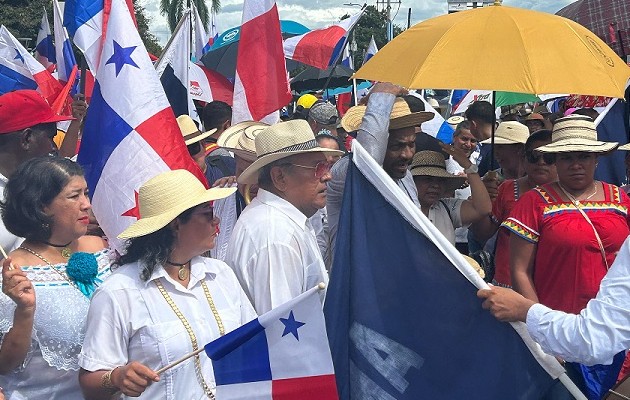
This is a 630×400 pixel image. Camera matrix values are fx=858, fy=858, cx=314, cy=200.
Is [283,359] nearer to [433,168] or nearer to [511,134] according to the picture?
[433,168]

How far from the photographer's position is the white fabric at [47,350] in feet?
11.0

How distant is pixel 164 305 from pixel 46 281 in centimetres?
63

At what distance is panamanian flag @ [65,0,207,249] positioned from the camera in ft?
15.0

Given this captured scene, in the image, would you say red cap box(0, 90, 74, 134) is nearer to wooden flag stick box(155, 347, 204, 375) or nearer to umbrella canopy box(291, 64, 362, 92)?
wooden flag stick box(155, 347, 204, 375)

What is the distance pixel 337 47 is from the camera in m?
10.9

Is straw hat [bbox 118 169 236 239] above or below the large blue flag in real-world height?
above

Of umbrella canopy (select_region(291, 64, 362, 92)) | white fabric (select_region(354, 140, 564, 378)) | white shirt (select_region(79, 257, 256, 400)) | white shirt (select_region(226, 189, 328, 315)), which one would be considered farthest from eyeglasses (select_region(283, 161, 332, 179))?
umbrella canopy (select_region(291, 64, 362, 92))

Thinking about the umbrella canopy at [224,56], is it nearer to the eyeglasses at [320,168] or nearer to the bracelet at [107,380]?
the eyeglasses at [320,168]

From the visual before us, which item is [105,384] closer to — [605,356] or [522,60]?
[605,356]

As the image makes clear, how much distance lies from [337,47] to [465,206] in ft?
19.2

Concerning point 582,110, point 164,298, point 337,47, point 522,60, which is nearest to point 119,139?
point 164,298

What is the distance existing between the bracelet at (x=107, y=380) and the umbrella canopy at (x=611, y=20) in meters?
5.77

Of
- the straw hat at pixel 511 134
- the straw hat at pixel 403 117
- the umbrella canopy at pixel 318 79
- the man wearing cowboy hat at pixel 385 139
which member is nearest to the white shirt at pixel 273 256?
the man wearing cowboy hat at pixel 385 139

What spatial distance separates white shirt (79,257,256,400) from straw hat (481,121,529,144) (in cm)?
378
